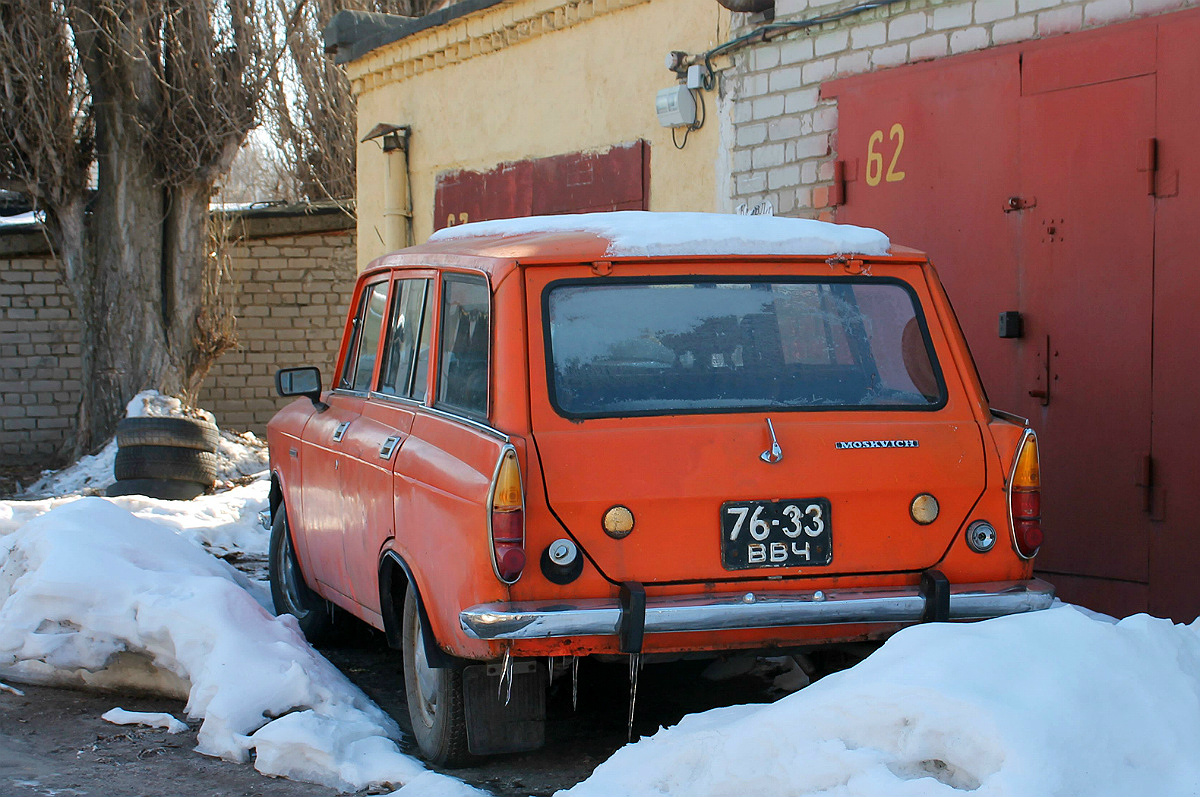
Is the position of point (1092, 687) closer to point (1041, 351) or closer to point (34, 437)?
point (1041, 351)

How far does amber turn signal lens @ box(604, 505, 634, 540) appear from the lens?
13.2ft

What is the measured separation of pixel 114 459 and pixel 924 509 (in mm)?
11570

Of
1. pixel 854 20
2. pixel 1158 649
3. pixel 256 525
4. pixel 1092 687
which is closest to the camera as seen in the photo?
pixel 1092 687

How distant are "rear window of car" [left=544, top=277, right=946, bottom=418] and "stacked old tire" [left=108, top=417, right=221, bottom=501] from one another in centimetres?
881

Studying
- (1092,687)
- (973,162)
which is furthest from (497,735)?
(973,162)

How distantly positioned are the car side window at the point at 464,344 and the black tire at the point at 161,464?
821 centimetres

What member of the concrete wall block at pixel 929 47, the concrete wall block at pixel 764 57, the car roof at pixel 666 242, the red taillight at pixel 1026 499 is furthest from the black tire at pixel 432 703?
the concrete wall block at pixel 764 57

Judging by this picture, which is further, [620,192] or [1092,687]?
[620,192]

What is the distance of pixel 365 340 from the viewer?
584cm

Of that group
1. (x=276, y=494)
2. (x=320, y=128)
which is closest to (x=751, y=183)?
(x=276, y=494)

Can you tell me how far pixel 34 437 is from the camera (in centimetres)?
→ 1716

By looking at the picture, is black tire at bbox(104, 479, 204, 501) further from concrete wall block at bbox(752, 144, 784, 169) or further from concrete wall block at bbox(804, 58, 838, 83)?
concrete wall block at bbox(804, 58, 838, 83)

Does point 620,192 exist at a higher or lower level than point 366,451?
higher

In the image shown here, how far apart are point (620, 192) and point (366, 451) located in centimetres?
585
